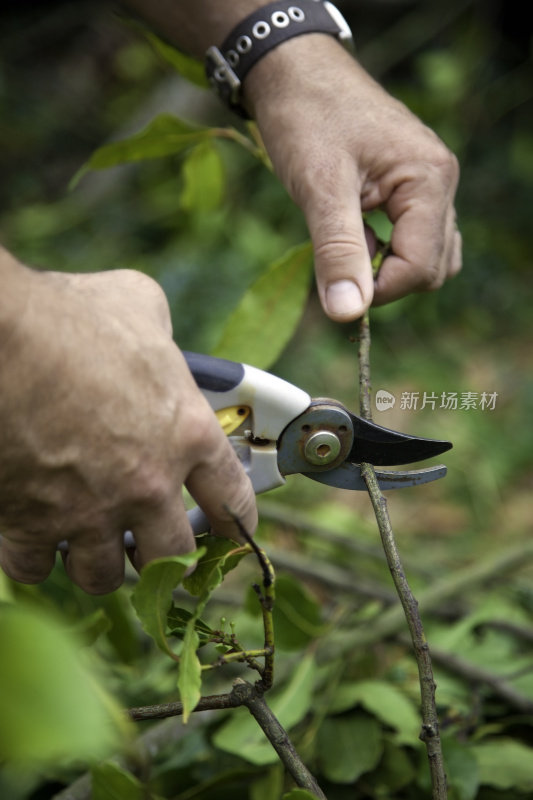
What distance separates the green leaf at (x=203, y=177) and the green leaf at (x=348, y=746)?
0.90 metres

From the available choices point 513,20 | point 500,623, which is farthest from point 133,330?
point 513,20

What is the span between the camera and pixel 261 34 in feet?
3.41

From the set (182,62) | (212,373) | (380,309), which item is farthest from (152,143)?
(380,309)

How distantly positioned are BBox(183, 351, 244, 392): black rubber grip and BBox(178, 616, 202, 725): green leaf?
0.74 feet

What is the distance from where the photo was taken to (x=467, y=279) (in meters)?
2.71

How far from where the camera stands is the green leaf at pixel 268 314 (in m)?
1.00

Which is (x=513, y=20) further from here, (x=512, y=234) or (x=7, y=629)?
(x=7, y=629)

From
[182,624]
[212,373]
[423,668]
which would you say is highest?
[212,373]

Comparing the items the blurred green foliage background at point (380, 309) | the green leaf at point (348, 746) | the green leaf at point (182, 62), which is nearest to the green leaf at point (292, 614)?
the blurred green foliage background at point (380, 309)

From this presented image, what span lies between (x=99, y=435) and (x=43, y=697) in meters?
0.24

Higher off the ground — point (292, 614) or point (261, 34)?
point (261, 34)

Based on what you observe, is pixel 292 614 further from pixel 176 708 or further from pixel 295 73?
pixel 295 73

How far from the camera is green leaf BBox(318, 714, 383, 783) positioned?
0.91 m

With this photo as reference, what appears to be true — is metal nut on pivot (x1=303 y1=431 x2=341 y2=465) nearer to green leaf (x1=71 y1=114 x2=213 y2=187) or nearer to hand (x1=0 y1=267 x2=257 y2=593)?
hand (x1=0 y1=267 x2=257 y2=593)
